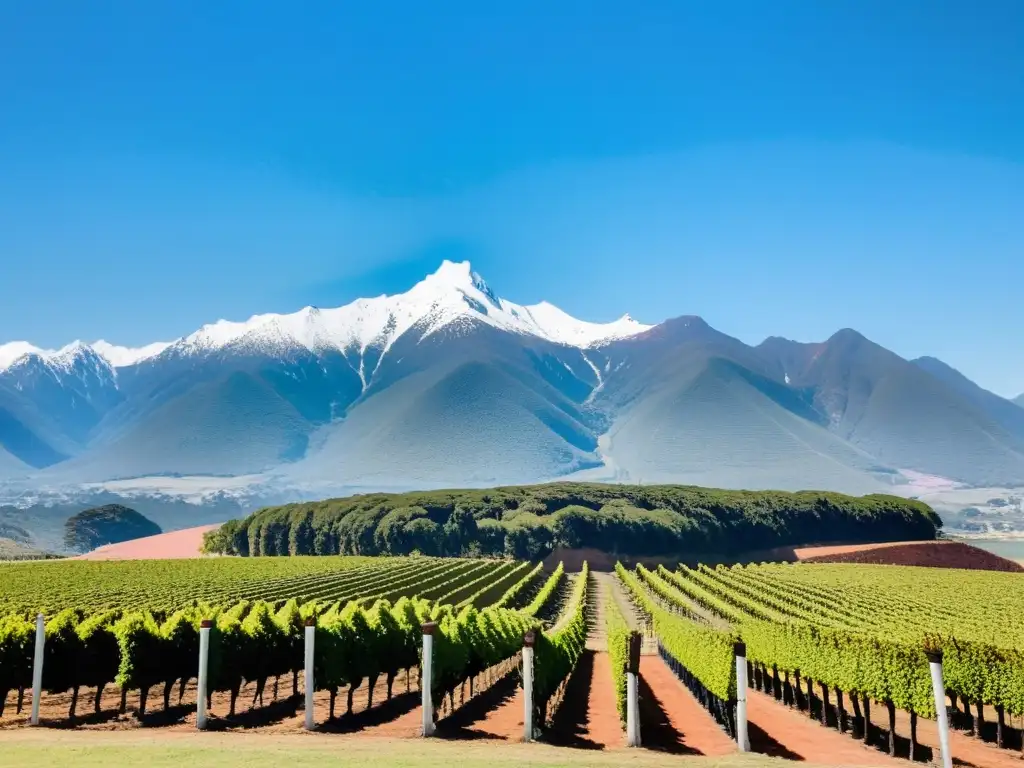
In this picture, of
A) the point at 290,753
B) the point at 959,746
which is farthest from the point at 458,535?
the point at 290,753

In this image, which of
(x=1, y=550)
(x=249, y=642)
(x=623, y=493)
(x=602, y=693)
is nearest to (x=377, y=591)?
(x=602, y=693)

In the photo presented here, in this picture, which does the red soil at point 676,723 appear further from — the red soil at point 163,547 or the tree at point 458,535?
the red soil at point 163,547

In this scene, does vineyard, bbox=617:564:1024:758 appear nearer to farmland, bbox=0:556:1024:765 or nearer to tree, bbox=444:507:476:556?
farmland, bbox=0:556:1024:765

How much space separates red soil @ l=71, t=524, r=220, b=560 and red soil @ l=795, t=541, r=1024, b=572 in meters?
88.6

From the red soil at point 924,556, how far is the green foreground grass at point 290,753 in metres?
105

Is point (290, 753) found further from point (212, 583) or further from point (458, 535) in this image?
point (458, 535)

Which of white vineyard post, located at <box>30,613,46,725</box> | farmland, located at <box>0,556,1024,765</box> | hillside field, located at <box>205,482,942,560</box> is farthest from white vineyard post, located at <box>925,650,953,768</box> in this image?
hillside field, located at <box>205,482,942,560</box>

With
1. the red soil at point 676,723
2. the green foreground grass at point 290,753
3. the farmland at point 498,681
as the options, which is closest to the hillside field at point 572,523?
the farmland at point 498,681

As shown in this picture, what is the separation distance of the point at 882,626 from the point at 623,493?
92056mm

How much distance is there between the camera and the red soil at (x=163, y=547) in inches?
5290

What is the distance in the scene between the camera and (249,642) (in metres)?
18.4

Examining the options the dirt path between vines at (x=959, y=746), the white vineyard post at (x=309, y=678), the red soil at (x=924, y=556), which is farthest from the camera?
the red soil at (x=924, y=556)

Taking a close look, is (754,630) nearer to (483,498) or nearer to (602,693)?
(602,693)

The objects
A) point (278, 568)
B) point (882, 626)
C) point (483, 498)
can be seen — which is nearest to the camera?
point (882, 626)
